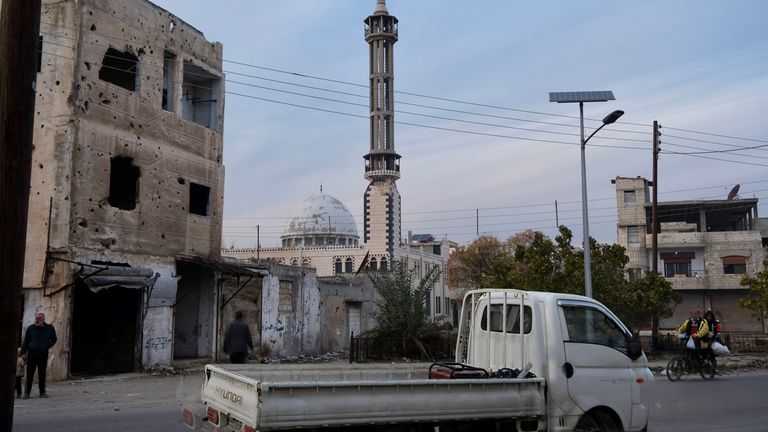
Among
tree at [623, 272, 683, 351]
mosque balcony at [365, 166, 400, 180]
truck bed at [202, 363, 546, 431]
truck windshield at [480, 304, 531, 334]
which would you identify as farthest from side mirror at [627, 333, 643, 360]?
mosque balcony at [365, 166, 400, 180]

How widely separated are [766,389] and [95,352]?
61.6 feet

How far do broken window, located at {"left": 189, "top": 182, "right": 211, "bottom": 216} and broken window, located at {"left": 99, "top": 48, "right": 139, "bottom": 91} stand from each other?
4139mm

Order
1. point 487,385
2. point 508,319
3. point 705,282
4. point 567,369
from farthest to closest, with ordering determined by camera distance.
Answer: point 705,282
point 508,319
point 567,369
point 487,385

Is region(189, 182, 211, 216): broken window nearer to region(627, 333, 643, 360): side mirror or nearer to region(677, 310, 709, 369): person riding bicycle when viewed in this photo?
region(677, 310, 709, 369): person riding bicycle

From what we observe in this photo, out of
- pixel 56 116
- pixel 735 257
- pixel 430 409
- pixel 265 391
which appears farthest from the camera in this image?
pixel 735 257

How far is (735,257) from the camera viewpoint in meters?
50.2

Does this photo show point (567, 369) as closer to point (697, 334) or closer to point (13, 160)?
point (13, 160)

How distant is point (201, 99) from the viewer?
25250 millimetres

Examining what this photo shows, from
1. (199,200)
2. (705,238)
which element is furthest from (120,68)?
(705,238)

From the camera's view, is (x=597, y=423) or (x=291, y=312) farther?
(x=291, y=312)

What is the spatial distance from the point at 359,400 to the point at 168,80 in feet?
62.7

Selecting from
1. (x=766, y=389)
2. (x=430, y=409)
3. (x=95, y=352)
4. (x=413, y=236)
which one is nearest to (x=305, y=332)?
(x=95, y=352)

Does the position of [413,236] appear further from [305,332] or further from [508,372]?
[508,372]

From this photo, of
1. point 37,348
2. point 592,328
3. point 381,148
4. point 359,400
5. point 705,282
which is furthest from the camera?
point 381,148
